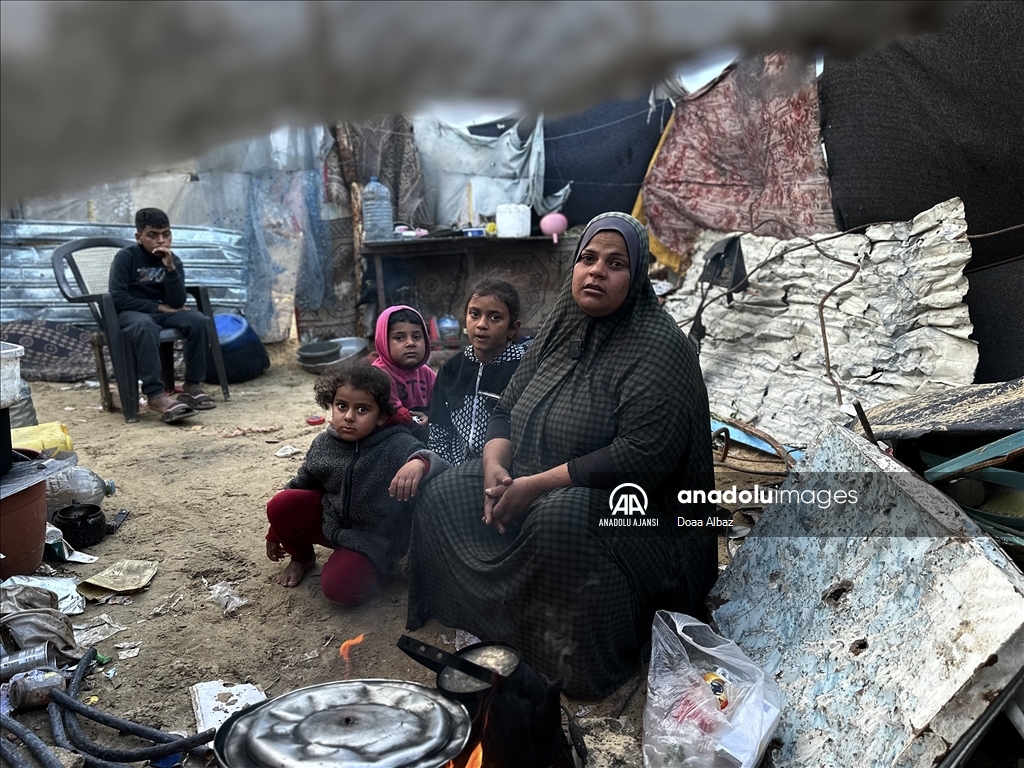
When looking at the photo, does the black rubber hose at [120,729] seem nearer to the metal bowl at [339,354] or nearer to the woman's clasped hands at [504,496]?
the woman's clasped hands at [504,496]

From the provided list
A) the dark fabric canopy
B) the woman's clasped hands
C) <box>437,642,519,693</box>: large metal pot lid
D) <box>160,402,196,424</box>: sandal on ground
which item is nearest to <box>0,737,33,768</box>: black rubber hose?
<box>437,642,519,693</box>: large metal pot lid

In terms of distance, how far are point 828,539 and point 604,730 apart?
3.09 ft

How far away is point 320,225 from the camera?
878 centimetres

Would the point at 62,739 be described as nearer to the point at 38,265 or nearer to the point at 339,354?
the point at 339,354

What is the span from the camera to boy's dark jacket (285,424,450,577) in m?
2.88

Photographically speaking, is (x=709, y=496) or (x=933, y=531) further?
(x=709, y=496)

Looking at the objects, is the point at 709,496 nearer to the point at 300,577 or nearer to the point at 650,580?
the point at 650,580

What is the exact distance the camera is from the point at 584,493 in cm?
233

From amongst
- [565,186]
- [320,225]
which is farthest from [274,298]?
[565,186]

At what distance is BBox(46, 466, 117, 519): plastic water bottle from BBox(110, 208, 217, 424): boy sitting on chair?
1.88 m

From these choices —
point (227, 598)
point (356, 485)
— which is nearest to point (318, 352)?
point (227, 598)

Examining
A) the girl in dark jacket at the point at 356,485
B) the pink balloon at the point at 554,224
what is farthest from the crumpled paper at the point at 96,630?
the pink balloon at the point at 554,224

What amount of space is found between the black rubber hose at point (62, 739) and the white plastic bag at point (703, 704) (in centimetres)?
146

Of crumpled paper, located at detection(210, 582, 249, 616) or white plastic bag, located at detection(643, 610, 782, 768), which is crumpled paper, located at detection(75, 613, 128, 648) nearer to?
crumpled paper, located at detection(210, 582, 249, 616)
